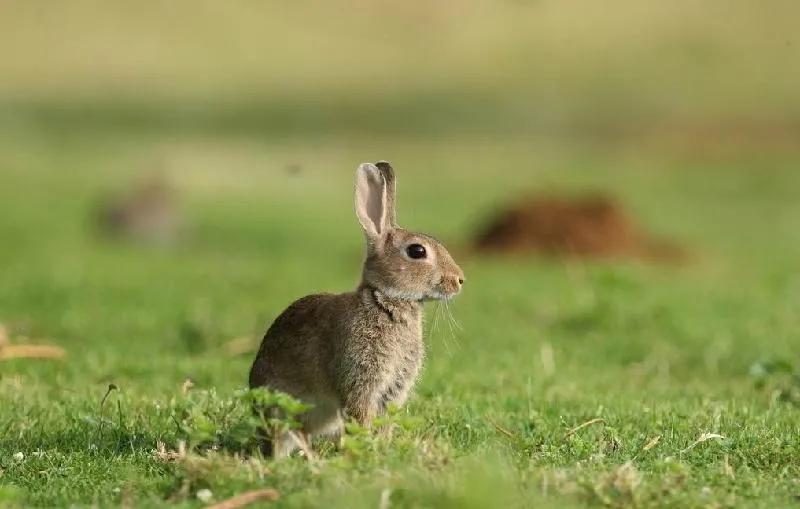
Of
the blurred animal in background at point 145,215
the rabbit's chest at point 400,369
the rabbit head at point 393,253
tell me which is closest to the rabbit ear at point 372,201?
the rabbit head at point 393,253

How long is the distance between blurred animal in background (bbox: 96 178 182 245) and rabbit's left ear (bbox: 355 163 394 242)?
19.2m

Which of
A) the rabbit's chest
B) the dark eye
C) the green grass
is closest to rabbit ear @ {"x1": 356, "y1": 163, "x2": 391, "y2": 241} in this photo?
the dark eye

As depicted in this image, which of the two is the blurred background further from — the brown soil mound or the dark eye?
the dark eye

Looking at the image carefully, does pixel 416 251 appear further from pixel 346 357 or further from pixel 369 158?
pixel 369 158

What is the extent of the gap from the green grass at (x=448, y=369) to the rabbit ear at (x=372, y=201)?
0.85 metres

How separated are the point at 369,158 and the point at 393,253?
34838 mm

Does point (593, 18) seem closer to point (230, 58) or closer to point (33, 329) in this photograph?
point (230, 58)

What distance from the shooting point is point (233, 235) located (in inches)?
1036

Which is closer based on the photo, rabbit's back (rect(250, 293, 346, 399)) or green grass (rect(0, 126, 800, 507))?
green grass (rect(0, 126, 800, 507))

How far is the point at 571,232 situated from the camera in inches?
830

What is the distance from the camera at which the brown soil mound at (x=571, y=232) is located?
20.8 metres

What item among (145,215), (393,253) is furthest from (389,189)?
(145,215)

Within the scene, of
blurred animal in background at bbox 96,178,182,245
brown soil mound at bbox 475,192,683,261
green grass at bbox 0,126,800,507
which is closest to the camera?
green grass at bbox 0,126,800,507

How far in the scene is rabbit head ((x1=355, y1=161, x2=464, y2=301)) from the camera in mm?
7051
